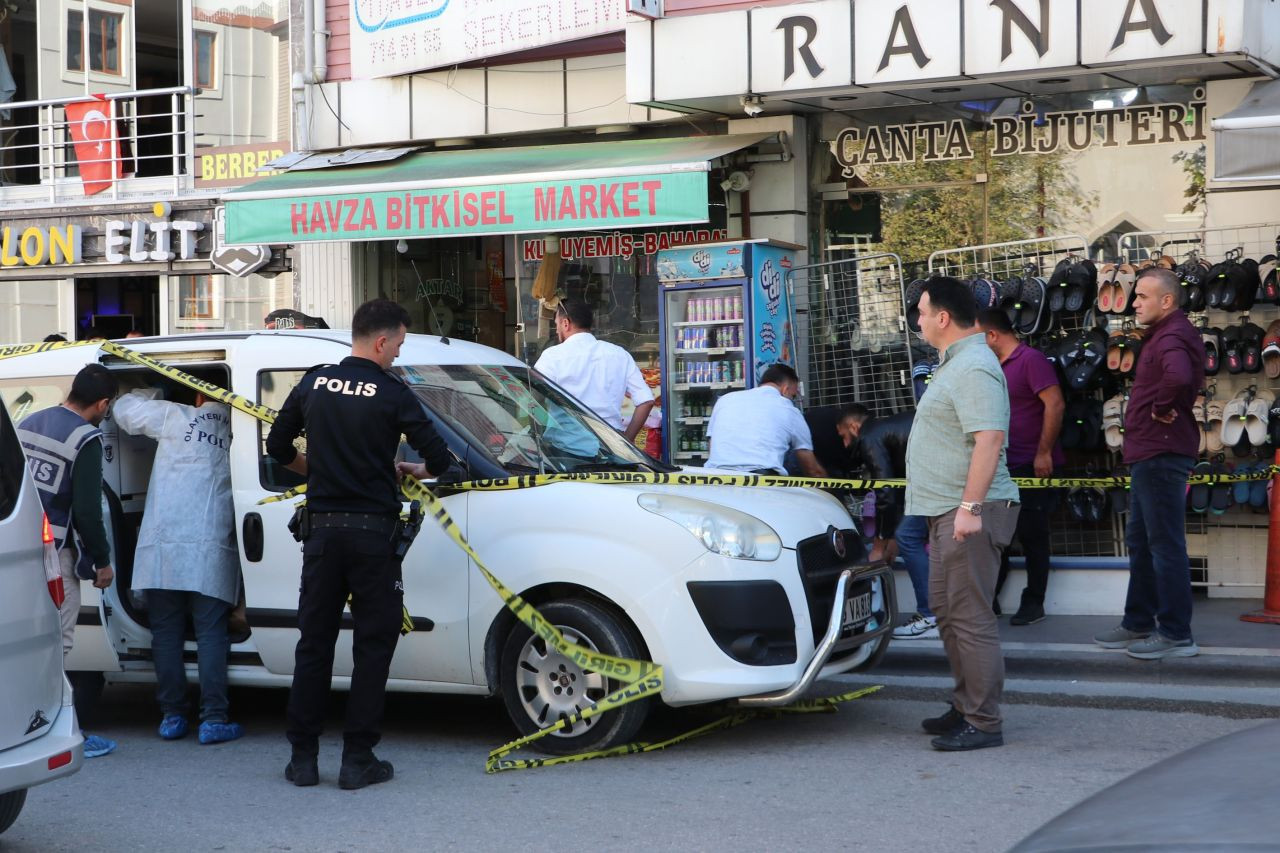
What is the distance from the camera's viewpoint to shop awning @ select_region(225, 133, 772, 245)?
9.95 meters

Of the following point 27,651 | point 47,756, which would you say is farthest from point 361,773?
point 27,651

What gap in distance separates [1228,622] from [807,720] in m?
3.27

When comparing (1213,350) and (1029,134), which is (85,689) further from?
(1029,134)

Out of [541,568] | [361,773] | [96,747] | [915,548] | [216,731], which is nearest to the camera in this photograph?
[361,773]

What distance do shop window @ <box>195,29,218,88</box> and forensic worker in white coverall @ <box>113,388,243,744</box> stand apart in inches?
360

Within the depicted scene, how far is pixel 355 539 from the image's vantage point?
5.71 m

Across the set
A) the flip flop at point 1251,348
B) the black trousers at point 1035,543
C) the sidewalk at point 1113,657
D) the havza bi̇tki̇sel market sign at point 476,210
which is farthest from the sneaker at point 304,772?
the flip flop at point 1251,348

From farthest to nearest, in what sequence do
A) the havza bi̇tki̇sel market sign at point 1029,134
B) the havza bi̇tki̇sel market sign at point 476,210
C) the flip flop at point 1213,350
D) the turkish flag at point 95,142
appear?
the turkish flag at point 95,142
the havza bi̇tki̇sel market sign at point 476,210
the havza bi̇tki̇sel market sign at point 1029,134
the flip flop at point 1213,350

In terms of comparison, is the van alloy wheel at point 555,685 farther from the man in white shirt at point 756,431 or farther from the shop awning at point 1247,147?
the shop awning at point 1247,147

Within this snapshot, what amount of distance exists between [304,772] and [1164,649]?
443 centimetres

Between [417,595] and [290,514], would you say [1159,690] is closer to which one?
[417,595]

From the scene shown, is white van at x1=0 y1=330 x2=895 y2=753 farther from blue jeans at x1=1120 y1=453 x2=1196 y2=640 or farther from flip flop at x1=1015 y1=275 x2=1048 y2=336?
flip flop at x1=1015 y1=275 x2=1048 y2=336

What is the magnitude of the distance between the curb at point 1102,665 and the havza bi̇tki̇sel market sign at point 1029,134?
3.66 m

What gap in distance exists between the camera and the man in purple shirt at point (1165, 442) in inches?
292
